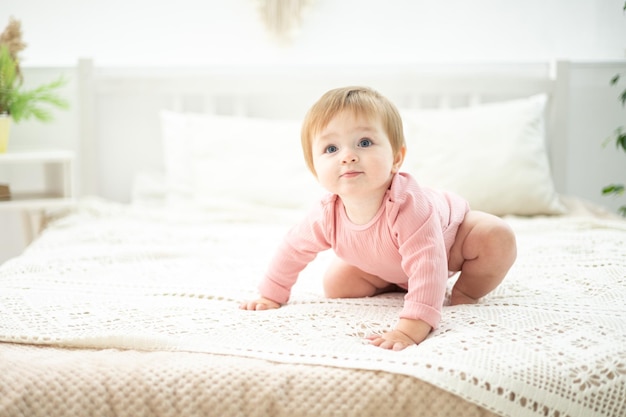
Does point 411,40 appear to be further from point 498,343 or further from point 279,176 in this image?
point 498,343

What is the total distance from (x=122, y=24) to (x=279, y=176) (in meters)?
0.99

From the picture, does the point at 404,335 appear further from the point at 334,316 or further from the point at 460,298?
the point at 460,298

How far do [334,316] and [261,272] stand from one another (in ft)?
1.30

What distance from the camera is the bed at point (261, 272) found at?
3.10 ft

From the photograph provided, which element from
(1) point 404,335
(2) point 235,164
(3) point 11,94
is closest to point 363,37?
(2) point 235,164

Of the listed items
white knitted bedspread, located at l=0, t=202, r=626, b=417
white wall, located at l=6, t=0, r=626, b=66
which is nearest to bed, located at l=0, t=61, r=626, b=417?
white knitted bedspread, located at l=0, t=202, r=626, b=417

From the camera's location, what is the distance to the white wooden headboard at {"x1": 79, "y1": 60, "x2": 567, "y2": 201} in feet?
8.50

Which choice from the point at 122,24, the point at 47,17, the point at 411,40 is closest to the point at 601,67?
the point at 411,40

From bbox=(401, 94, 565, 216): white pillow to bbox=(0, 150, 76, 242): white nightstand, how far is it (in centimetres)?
113

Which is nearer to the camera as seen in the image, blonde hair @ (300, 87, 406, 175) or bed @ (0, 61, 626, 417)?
bed @ (0, 61, 626, 417)

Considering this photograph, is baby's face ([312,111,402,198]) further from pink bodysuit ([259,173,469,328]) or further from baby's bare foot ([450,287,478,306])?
baby's bare foot ([450,287,478,306])

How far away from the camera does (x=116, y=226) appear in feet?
6.70

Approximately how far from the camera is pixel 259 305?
1.29 meters

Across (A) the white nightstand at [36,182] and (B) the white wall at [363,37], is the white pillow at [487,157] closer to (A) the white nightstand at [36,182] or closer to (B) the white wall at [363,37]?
(B) the white wall at [363,37]
